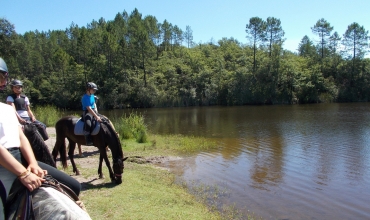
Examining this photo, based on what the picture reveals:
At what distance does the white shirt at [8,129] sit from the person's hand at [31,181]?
315 millimetres

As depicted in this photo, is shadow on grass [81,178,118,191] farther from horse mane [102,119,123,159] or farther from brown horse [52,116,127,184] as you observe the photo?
horse mane [102,119,123,159]

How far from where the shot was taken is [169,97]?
56.1m

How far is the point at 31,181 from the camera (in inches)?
87.6

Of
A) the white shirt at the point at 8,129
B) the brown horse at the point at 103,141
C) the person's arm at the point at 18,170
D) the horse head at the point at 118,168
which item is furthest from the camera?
the brown horse at the point at 103,141

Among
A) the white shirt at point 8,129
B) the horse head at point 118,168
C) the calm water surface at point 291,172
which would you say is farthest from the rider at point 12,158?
the calm water surface at point 291,172

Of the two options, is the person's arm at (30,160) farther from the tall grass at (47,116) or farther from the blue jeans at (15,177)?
the tall grass at (47,116)

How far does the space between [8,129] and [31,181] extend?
0.48 metres

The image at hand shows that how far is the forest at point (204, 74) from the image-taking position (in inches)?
2141

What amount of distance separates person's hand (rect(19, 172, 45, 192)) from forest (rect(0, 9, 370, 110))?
53.6 meters

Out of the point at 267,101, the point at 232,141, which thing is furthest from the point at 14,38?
the point at 267,101

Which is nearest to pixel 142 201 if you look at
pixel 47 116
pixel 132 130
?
pixel 132 130

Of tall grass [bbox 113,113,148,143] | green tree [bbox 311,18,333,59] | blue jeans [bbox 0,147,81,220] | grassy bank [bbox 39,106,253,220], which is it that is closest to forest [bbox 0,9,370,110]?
green tree [bbox 311,18,333,59]

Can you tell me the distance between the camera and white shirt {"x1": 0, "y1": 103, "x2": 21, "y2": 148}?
225cm

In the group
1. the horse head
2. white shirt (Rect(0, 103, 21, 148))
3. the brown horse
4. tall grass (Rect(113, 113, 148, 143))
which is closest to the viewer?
white shirt (Rect(0, 103, 21, 148))
